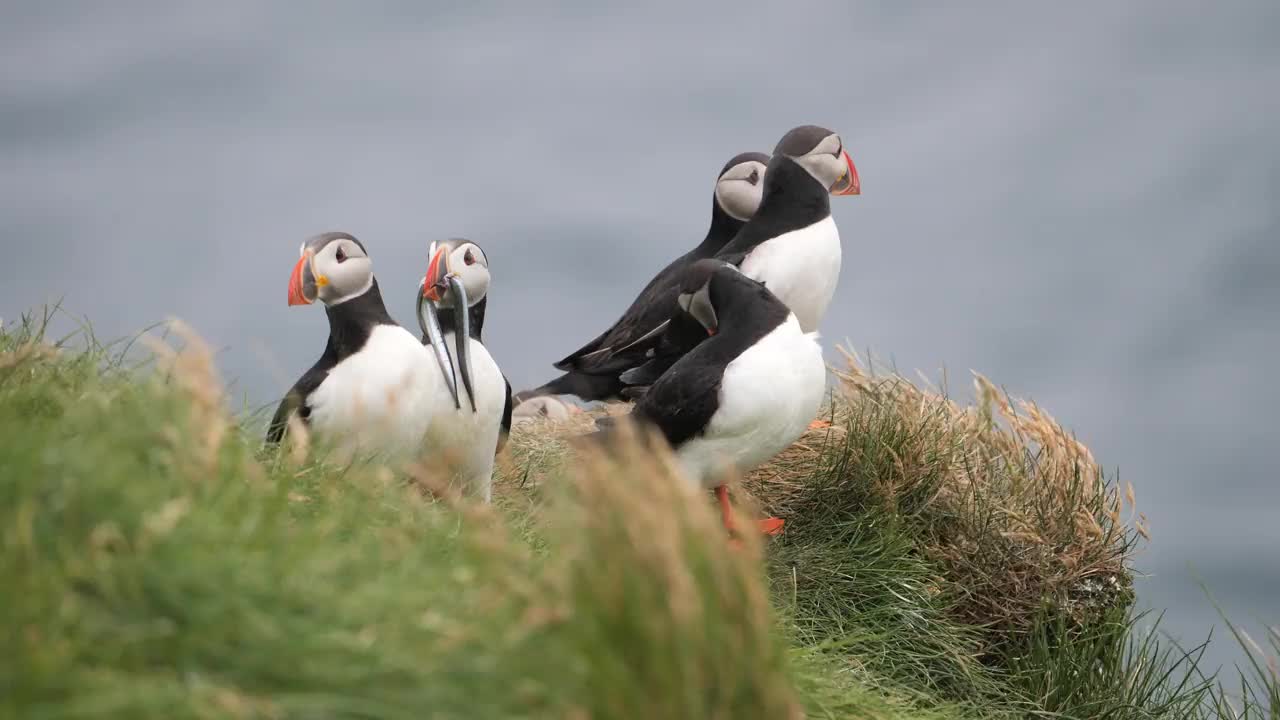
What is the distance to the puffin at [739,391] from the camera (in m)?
6.20

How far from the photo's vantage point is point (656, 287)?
826 cm

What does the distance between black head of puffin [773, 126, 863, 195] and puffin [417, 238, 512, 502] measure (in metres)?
2.07

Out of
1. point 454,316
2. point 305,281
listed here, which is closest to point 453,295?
point 454,316

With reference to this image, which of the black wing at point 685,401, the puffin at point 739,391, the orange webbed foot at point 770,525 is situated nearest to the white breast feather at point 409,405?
the puffin at point 739,391

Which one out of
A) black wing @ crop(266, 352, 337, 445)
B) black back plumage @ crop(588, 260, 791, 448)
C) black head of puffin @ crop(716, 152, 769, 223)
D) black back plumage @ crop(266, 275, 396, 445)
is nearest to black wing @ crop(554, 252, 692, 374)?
black head of puffin @ crop(716, 152, 769, 223)

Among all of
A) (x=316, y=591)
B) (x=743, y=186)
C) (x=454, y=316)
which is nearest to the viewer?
(x=316, y=591)

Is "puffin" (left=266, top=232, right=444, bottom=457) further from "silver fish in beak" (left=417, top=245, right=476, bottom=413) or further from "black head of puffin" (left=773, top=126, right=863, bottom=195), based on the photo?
"black head of puffin" (left=773, top=126, right=863, bottom=195)

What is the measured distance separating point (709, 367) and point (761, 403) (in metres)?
0.32

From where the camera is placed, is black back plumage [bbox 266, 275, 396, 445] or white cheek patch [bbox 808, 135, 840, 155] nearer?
black back plumage [bbox 266, 275, 396, 445]

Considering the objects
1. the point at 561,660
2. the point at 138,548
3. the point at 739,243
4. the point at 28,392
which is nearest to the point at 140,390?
the point at 28,392

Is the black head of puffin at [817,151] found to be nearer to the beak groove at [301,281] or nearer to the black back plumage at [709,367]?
the black back plumage at [709,367]

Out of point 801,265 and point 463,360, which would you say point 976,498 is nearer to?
point 801,265

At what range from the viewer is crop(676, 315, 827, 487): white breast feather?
20.3 feet

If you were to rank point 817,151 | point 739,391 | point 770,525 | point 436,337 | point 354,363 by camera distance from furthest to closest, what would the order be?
point 817,151
point 770,525
point 436,337
point 354,363
point 739,391
